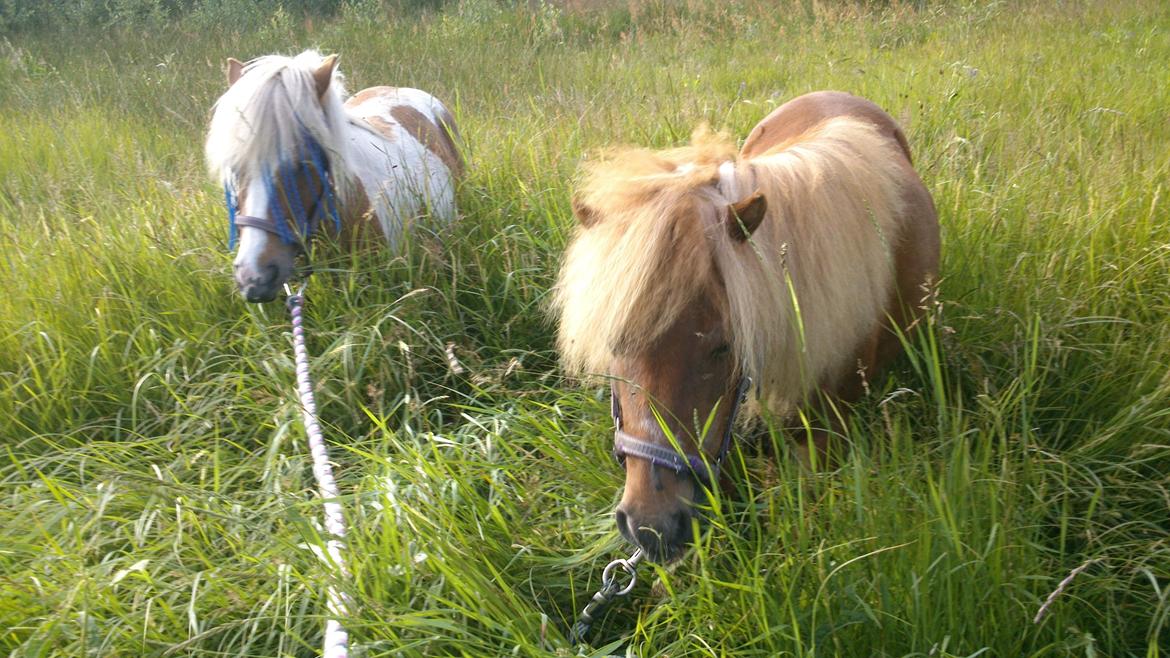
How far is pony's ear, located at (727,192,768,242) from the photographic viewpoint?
5.48 ft

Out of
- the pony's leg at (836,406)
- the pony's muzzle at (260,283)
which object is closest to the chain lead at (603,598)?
the pony's leg at (836,406)

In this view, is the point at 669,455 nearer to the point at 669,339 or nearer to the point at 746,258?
the point at 669,339

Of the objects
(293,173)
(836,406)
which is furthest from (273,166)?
(836,406)

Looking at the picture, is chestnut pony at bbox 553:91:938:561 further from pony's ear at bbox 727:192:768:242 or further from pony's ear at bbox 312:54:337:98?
pony's ear at bbox 312:54:337:98

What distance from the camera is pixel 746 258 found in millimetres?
1725

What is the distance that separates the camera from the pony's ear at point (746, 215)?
5.48ft

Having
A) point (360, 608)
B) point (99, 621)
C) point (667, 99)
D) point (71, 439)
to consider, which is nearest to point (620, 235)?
point (360, 608)

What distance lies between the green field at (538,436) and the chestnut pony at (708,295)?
0.52ft

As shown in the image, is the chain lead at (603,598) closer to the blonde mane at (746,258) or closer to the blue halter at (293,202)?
the blonde mane at (746,258)

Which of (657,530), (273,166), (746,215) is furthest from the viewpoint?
(273,166)

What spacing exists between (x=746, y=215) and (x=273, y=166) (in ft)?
6.29

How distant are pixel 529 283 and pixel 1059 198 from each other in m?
2.22

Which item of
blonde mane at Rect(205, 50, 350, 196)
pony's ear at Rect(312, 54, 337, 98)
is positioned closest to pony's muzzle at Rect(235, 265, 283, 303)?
blonde mane at Rect(205, 50, 350, 196)

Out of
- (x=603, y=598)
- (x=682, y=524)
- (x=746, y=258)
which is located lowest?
(x=603, y=598)
